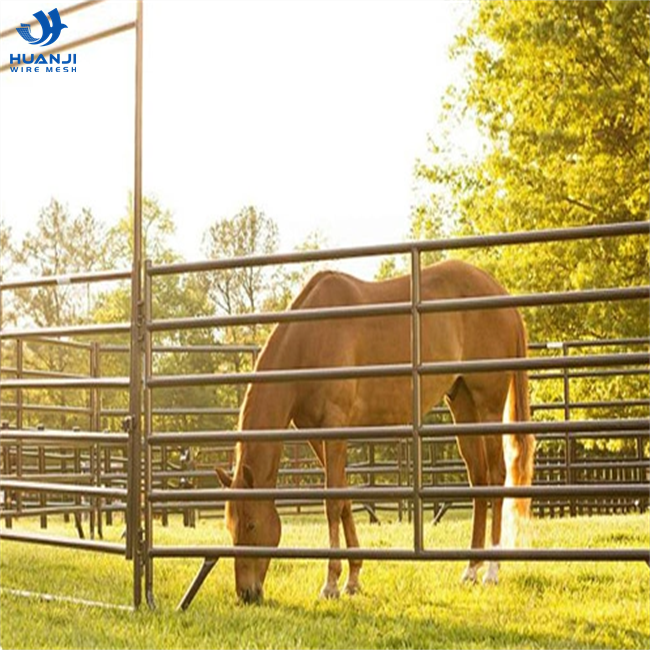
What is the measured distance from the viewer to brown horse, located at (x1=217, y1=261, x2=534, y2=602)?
19.8 ft

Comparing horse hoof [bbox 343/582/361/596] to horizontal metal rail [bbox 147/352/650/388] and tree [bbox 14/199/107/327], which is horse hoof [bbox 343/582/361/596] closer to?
horizontal metal rail [bbox 147/352/650/388]

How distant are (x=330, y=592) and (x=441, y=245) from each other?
2.06m

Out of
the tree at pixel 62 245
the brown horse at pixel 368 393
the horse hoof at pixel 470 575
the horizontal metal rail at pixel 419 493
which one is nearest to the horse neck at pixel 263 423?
A: the brown horse at pixel 368 393

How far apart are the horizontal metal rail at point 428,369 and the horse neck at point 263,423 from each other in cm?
59

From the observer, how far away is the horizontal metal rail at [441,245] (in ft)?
14.9

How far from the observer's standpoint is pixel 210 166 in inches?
1490

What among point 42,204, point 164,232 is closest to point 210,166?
point 164,232

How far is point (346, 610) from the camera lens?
539cm

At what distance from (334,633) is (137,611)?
1140 mm

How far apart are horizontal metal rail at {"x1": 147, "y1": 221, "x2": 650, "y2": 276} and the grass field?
1567 mm

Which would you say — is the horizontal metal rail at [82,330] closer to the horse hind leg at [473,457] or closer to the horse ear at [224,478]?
the horse ear at [224,478]

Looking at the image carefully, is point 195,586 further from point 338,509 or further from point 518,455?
point 518,455

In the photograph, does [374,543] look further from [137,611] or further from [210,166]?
[210,166]

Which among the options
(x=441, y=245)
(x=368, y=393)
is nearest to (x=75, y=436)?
(x=368, y=393)
